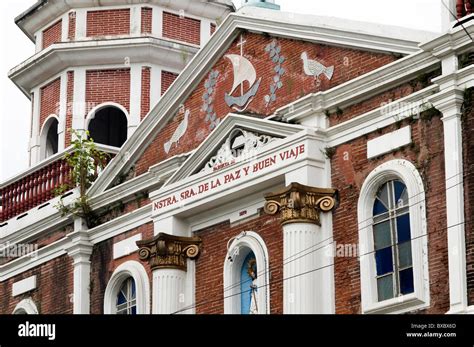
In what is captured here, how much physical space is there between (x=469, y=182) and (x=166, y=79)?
1376 cm

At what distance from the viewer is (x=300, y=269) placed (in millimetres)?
27812

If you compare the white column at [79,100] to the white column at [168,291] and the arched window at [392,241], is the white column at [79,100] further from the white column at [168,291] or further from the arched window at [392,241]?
the arched window at [392,241]

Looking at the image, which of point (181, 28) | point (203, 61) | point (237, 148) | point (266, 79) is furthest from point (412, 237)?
point (181, 28)

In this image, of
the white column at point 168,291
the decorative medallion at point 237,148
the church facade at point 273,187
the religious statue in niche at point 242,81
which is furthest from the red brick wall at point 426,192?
the white column at point 168,291

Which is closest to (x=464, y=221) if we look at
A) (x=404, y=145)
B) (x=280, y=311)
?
(x=404, y=145)

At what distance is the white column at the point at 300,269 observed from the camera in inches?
1087

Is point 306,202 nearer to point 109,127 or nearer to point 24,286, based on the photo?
point 24,286

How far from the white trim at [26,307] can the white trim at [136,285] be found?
2444mm

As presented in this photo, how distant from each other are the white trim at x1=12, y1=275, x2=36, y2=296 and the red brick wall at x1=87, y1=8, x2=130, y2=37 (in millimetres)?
6180

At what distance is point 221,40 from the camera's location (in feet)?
102

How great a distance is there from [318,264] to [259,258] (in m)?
1.60

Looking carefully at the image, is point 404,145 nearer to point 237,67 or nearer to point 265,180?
point 265,180
